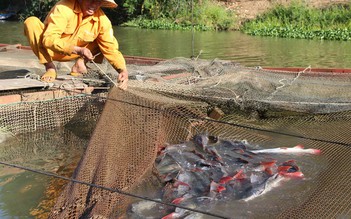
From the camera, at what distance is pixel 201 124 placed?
17.4ft

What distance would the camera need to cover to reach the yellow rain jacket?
5.38m

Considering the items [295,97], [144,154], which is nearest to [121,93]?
[144,154]

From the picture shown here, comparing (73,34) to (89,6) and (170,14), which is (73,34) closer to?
(89,6)

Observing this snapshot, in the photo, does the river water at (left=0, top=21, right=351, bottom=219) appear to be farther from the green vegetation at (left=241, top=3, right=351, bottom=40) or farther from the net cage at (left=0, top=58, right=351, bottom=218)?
the green vegetation at (left=241, top=3, right=351, bottom=40)

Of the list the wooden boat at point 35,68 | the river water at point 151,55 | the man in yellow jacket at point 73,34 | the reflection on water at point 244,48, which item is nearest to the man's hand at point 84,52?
the man in yellow jacket at point 73,34

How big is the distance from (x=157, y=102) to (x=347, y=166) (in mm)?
2001

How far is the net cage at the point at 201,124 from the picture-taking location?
3725mm

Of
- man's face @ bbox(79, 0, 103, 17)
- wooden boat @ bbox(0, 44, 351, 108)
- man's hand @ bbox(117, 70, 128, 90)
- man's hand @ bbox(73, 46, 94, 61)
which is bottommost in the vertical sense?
wooden boat @ bbox(0, 44, 351, 108)

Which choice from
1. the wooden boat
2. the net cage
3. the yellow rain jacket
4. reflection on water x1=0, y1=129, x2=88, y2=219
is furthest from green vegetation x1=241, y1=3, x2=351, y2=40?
reflection on water x1=0, y1=129, x2=88, y2=219

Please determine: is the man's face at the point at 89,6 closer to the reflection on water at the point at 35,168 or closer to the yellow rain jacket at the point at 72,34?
the yellow rain jacket at the point at 72,34

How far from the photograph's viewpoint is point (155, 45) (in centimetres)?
1759

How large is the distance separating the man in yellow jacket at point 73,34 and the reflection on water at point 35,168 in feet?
2.55

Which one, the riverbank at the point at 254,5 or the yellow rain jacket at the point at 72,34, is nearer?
the yellow rain jacket at the point at 72,34

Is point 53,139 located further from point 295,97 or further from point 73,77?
point 295,97
